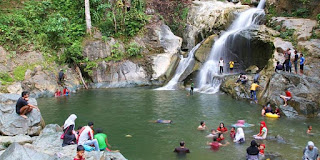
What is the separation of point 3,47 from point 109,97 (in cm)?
1096

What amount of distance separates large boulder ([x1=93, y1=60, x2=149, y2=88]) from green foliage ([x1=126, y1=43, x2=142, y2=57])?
0.97 metres

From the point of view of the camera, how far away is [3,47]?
2484cm

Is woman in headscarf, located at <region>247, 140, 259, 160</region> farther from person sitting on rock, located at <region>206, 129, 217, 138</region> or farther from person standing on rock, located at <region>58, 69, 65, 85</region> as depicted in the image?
person standing on rock, located at <region>58, 69, 65, 85</region>

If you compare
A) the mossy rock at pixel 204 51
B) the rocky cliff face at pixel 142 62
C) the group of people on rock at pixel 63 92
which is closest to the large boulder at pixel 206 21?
the rocky cliff face at pixel 142 62

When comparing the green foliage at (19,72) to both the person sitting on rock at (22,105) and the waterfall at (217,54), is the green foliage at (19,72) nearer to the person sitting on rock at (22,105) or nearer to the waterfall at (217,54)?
the person sitting on rock at (22,105)

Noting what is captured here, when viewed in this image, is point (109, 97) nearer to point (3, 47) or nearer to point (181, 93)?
point (181, 93)

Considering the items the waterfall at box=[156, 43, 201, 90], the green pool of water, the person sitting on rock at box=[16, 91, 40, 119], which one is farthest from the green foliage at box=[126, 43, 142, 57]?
the person sitting on rock at box=[16, 91, 40, 119]

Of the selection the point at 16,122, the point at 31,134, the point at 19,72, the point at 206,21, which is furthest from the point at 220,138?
the point at 206,21

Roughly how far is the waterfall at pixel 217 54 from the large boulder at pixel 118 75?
19.4 feet

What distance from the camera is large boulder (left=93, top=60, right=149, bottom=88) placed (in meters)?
27.4

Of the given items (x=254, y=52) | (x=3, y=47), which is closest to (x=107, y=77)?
A: (x=3, y=47)

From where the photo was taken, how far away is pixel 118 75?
27781 mm

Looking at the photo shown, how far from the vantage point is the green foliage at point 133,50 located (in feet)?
94.3

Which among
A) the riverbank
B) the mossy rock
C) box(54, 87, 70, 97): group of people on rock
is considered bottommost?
box(54, 87, 70, 97): group of people on rock
